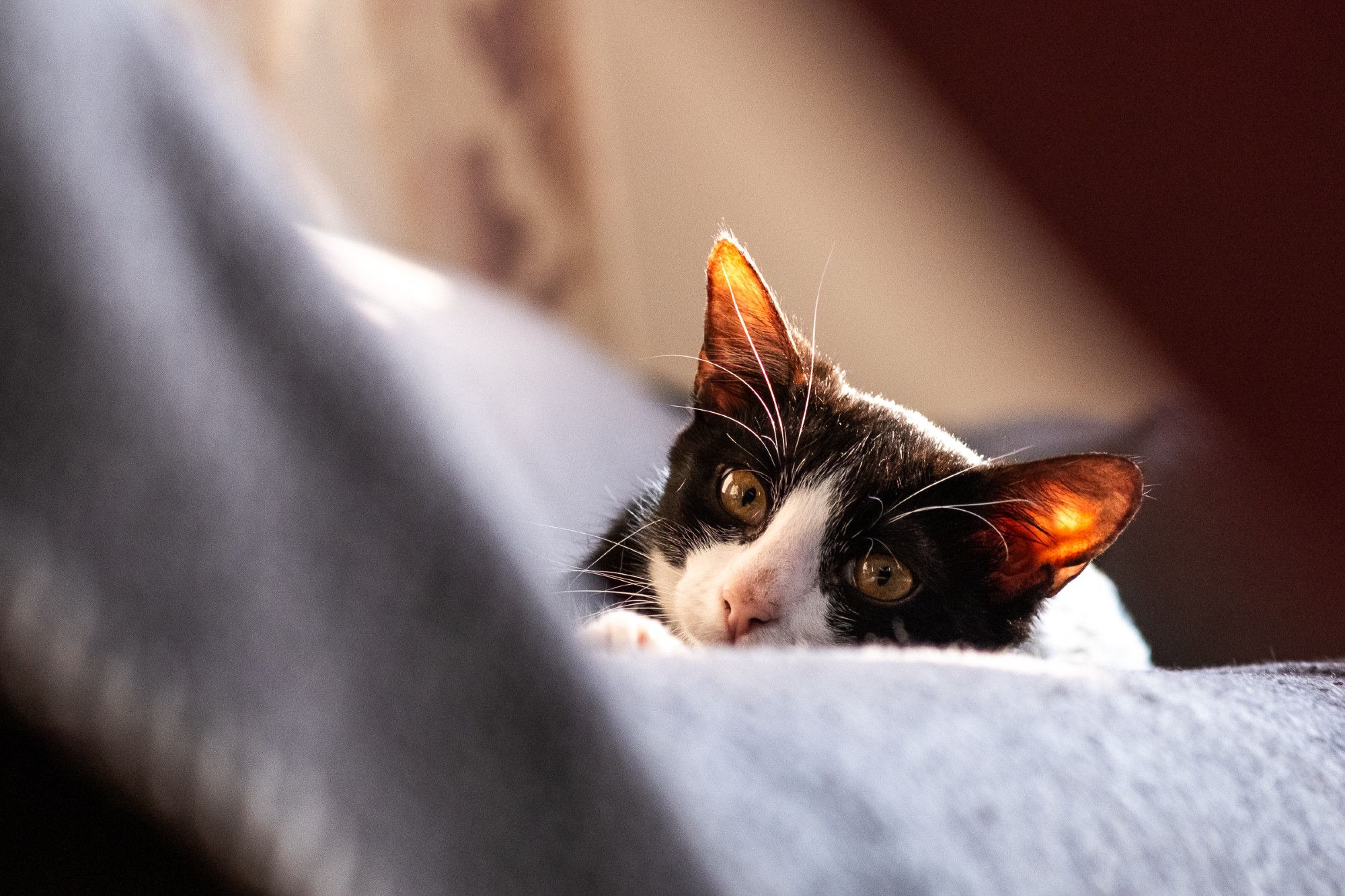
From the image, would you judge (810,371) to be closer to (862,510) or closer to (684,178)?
(862,510)

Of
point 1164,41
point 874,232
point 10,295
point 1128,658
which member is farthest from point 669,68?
point 10,295

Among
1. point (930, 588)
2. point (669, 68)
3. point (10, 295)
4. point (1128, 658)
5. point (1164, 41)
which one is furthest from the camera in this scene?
point (669, 68)

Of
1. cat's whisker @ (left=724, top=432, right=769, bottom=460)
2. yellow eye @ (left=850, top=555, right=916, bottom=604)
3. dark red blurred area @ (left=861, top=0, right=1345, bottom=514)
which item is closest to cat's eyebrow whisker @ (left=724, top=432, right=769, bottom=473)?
cat's whisker @ (left=724, top=432, right=769, bottom=460)

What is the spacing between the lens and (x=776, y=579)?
546 mm

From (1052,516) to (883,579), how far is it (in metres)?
0.11

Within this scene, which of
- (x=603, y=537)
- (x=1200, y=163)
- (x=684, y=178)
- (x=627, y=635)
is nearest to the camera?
(x=627, y=635)

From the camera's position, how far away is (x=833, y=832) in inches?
10.4

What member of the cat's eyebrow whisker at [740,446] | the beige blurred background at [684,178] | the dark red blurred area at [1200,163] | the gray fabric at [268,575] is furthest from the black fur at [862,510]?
the dark red blurred area at [1200,163]

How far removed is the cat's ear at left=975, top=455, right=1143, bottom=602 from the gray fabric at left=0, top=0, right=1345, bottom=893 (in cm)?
31

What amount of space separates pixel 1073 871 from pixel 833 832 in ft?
0.31

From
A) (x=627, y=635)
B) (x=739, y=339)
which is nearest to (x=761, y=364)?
(x=739, y=339)

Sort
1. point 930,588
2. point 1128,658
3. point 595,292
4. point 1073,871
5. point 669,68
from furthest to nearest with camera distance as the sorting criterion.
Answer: point 595,292, point 669,68, point 1128,658, point 930,588, point 1073,871

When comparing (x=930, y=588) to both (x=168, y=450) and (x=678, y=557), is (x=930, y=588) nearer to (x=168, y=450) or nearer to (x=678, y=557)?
(x=678, y=557)

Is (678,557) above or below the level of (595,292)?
below
